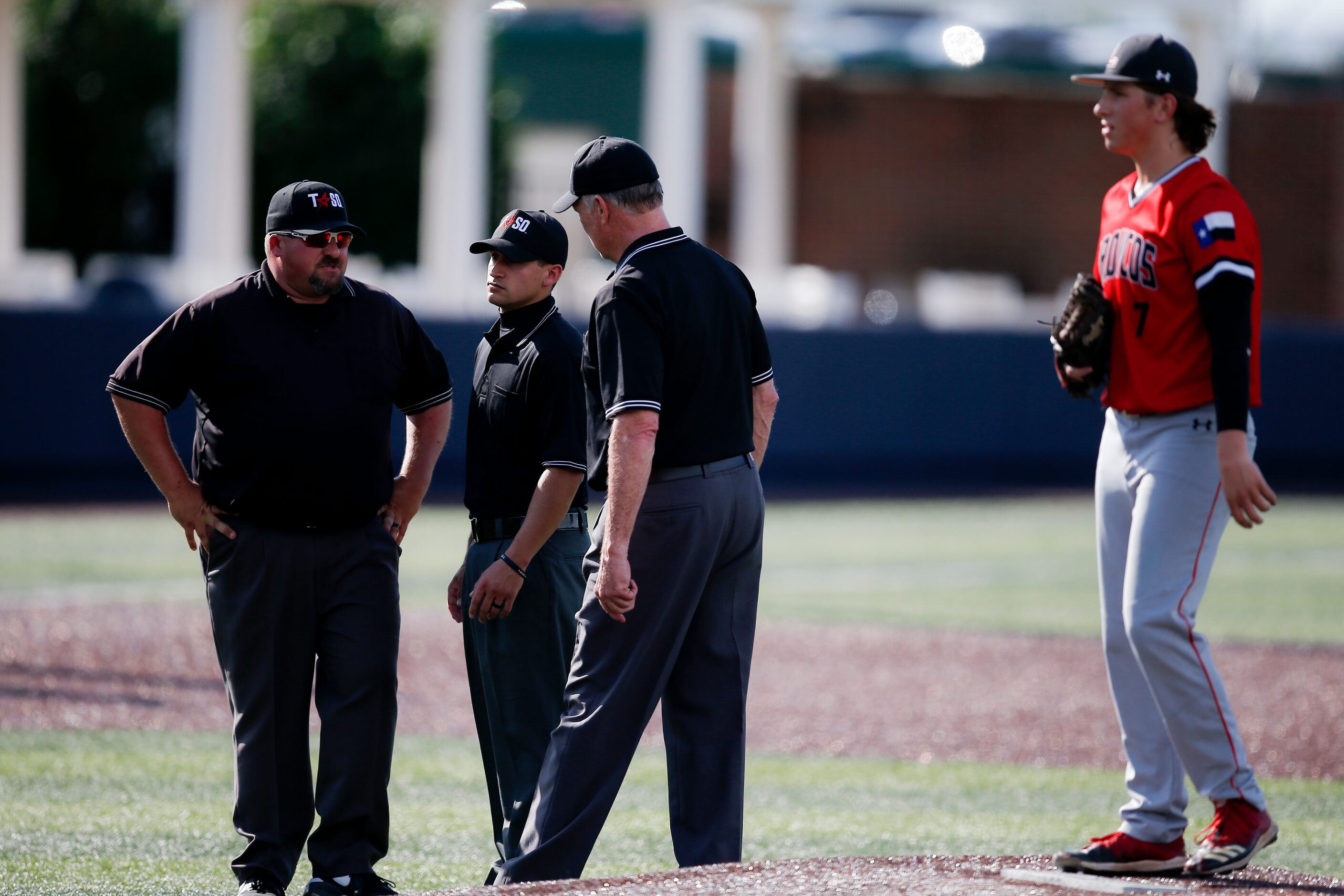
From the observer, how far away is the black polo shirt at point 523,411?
4719 mm

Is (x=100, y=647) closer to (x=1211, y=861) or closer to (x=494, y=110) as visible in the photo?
(x=1211, y=861)

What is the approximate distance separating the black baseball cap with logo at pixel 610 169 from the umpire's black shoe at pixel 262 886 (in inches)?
80.2

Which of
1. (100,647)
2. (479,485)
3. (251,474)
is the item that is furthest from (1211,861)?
(100,647)

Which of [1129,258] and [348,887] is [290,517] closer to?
[348,887]

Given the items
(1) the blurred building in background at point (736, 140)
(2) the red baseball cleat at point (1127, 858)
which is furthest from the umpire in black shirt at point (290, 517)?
(1) the blurred building in background at point (736, 140)

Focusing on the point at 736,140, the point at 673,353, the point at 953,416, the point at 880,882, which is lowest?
the point at 953,416

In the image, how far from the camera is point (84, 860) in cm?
521

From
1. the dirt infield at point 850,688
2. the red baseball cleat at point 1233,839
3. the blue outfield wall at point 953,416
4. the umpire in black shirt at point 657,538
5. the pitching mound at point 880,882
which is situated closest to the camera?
the pitching mound at point 880,882

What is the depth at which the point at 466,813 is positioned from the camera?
615 cm

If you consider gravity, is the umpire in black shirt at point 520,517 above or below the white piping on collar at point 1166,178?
below

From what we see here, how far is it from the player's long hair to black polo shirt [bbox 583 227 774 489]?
4.03 feet

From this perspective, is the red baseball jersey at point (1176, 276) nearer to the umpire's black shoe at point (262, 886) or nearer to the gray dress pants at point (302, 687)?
the gray dress pants at point (302, 687)

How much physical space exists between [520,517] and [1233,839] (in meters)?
2.13

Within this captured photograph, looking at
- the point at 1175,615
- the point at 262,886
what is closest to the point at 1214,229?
the point at 1175,615
